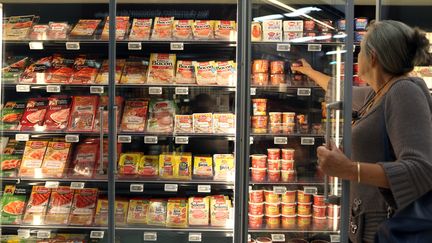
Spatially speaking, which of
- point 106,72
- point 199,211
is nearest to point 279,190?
point 199,211

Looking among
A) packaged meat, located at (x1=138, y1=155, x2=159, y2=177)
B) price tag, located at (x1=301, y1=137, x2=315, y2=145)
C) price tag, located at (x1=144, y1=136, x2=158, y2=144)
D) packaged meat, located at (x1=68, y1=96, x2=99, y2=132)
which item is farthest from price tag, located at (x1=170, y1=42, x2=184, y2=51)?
price tag, located at (x1=301, y1=137, x2=315, y2=145)

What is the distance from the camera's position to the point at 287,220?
129 inches

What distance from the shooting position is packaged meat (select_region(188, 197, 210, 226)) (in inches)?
133

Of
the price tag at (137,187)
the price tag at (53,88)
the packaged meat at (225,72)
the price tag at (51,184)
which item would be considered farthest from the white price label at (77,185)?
the packaged meat at (225,72)

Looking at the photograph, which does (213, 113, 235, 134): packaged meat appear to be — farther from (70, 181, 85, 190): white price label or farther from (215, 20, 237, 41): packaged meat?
(70, 181, 85, 190): white price label

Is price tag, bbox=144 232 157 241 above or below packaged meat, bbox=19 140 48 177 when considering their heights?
below

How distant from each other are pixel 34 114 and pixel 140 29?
1.15m

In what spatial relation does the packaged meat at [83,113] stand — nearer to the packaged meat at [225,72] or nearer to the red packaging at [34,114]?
the red packaging at [34,114]

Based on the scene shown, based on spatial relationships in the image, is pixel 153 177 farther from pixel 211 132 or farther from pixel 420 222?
pixel 420 222

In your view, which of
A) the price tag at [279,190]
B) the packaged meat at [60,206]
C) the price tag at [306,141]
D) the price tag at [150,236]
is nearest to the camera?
the price tag at [306,141]

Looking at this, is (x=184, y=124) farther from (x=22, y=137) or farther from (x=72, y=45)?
(x=22, y=137)

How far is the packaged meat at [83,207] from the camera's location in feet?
11.2

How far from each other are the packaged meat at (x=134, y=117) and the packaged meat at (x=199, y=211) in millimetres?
758

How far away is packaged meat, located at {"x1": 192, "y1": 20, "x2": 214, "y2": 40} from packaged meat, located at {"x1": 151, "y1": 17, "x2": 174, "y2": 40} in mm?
210
